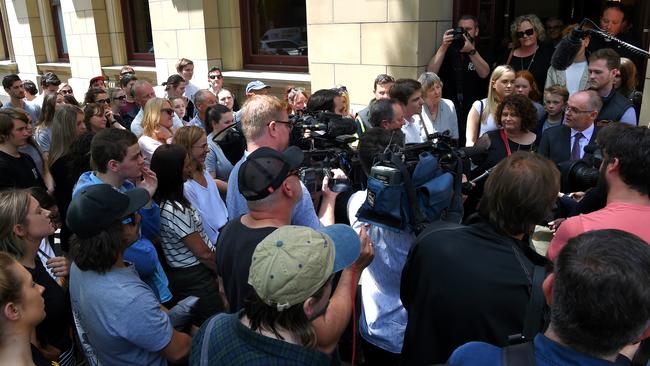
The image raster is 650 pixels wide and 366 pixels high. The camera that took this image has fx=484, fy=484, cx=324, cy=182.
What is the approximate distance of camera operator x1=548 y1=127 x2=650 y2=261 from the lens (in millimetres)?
1820

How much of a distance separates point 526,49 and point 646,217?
3.79 m

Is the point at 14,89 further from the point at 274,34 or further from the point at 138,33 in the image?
the point at 138,33

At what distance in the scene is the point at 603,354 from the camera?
3.55 feet

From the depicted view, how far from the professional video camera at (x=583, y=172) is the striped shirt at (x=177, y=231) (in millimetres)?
2108

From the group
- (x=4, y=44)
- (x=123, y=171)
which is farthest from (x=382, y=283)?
(x=4, y=44)

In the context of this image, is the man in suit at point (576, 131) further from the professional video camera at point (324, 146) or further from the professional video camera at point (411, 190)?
the professional video camera at point (411, 190)

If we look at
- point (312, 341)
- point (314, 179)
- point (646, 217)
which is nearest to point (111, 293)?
point (312, 341)

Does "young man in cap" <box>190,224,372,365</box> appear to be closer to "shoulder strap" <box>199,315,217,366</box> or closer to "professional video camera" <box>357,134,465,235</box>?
"shoulder strap" <box>199,315,217,366</box>

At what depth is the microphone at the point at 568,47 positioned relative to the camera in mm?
3378

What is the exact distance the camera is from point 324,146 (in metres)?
2.85

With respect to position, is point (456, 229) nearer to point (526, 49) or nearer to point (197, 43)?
point (526, 49)

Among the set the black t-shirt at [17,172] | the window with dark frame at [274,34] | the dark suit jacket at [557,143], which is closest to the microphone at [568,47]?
the dark suit jacket at [557,143]

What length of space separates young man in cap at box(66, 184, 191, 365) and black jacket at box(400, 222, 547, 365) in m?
0.99

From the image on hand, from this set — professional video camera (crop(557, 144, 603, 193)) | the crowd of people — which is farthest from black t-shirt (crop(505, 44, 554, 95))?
professional video camera (crop(557, 144, 603, 193))
